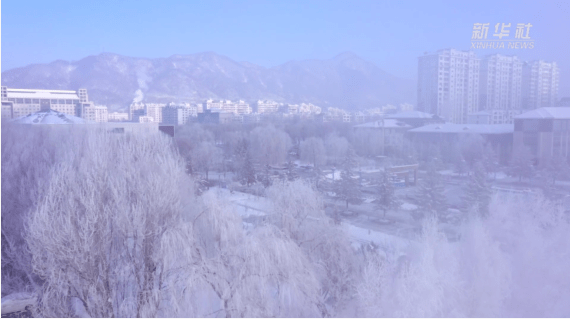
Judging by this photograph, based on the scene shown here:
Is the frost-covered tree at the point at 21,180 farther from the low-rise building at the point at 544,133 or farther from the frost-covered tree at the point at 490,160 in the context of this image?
the low-rise building at the point at 544,133

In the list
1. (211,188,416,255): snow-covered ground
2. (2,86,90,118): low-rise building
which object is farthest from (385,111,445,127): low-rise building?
(2,86,90,118): low-rise building

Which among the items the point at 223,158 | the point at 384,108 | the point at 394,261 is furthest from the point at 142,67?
the point at 394,261

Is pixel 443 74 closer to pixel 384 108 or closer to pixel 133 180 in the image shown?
pixel 384 108

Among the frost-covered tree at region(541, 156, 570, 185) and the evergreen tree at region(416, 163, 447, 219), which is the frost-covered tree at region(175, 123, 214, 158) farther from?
the frost-covered tree at region(541, 156, 570, 185)

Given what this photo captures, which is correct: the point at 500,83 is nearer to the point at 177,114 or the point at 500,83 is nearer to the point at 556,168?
the point at 556,168

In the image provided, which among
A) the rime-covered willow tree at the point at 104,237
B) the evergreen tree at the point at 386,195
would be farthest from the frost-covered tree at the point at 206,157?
the rime-covered willow tree at the point at 104,237

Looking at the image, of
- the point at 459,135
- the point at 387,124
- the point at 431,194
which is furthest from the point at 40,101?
the point at 459,135
